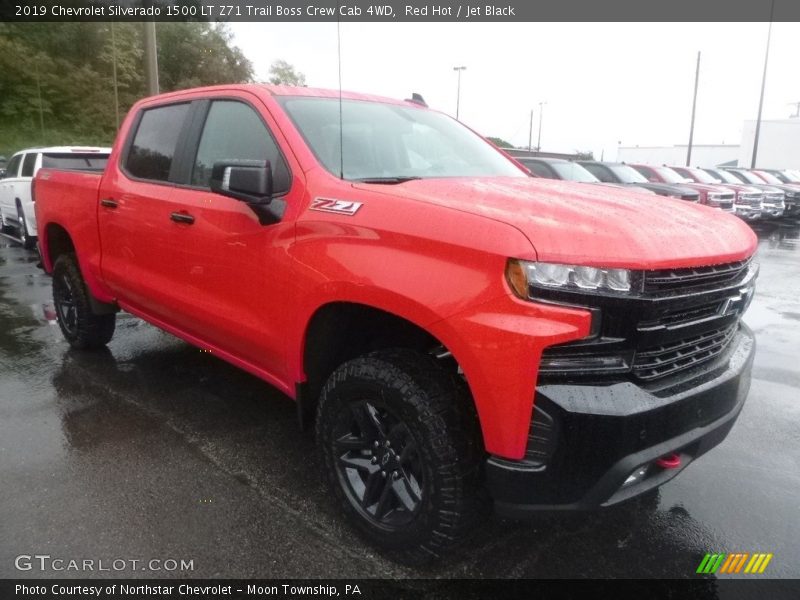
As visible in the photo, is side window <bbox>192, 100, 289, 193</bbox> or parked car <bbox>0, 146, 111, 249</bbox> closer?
side window <bbox>192, 100, 289, 193</bbox>

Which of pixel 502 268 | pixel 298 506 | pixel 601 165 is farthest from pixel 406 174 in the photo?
pixel 601 165

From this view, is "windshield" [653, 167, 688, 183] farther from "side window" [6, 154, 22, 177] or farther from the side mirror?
the side mirror

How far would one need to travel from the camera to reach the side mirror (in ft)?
8.42

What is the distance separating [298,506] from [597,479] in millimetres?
1476

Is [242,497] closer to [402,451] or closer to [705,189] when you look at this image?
[402,451]

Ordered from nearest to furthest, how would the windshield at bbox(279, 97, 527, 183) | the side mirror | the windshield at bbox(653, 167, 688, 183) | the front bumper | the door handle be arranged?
the front bumper → the side mirror → the windshield at bbox(279, 97, 527, 183) → the door handle → the windshield at bbox(653, 167, 688, 183)

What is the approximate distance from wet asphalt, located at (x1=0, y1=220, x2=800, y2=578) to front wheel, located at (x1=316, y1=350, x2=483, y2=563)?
188 mm

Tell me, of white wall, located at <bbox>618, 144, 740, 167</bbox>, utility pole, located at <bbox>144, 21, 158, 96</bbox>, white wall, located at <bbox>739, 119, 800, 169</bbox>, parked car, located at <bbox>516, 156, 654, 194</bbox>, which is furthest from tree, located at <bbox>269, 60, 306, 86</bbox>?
white wall, located at <bbox>618, 144, 740, 167</bbox>

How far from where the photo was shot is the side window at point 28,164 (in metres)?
9.77

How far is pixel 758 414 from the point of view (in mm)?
4047

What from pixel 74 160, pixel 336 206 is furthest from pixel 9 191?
pixel 336 206

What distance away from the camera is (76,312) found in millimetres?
4801

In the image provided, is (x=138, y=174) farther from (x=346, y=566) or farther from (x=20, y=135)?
(x=20, y=135)

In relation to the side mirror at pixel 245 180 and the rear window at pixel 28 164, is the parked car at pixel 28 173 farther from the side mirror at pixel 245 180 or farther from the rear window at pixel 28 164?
the side mirror at pixel 245 180
